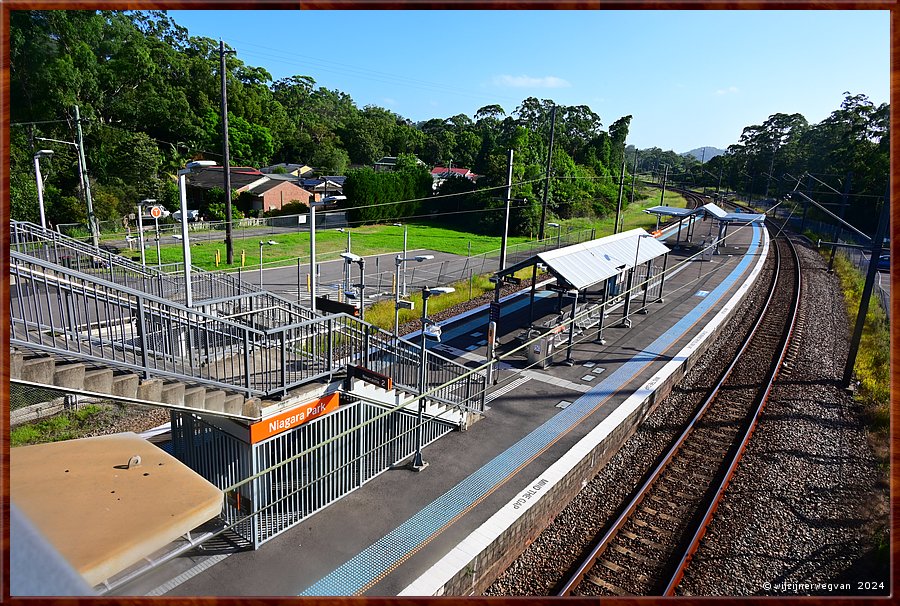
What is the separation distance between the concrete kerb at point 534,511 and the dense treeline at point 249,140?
1929cm

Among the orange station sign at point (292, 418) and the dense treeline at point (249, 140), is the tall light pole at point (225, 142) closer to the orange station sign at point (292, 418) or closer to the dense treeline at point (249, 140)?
the dense treeline at point (249, 140)

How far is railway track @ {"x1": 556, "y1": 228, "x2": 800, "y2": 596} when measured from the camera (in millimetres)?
7988

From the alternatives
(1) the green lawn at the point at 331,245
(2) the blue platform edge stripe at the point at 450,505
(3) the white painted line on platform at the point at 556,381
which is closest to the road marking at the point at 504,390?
(3) the white painted line on platform at the point at 556,381

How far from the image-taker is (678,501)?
9922 mm

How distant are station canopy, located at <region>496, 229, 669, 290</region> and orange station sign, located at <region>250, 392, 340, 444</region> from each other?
8362 mm

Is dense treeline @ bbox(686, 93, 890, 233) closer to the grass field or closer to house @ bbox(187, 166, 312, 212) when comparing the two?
the grass field

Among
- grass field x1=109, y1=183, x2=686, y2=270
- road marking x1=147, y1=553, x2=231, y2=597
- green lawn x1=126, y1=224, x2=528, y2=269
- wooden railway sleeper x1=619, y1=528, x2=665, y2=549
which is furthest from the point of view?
green lawn x1=126, y1=224, x2=528, y2=269

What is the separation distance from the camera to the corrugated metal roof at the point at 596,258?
53.0 feet

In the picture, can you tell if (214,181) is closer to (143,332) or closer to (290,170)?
(290,170)

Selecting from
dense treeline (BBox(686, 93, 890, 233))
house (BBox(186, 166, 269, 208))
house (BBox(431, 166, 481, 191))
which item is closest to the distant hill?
dense treeline (BBox(686, 93, 890, 233))

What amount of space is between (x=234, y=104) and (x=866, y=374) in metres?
59.1

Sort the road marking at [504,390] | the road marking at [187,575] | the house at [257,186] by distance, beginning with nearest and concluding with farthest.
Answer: the road marking at [187,575] < the road marking at [504,390] < the house at [257,186]

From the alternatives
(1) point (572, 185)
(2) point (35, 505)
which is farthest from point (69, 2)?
(1) point (572, 185)

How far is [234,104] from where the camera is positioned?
57.4m
